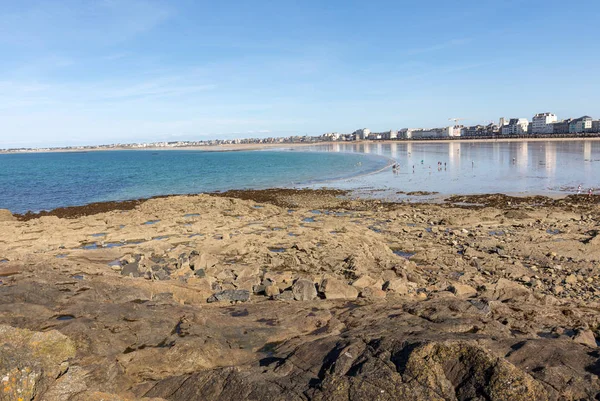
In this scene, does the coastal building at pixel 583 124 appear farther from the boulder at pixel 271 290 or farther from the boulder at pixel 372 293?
the boulder at pixel 271 290

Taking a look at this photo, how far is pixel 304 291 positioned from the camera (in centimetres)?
1001

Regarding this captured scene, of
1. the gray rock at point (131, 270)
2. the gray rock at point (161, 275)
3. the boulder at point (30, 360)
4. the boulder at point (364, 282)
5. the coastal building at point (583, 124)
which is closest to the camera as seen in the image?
the boulder at point (30, 360)

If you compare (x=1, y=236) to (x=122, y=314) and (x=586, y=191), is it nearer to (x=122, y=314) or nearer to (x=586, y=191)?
(x=122, y=314)

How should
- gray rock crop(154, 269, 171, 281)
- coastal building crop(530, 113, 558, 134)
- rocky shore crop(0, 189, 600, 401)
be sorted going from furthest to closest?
coastal building crop(530, 113, 558, 134), gray rock crop(154, 269, 171, 281), rocky shore crop(0, 189, 600, 401)

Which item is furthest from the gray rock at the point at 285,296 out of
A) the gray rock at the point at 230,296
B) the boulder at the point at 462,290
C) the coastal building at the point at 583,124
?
the coastal building at the point at 583,124

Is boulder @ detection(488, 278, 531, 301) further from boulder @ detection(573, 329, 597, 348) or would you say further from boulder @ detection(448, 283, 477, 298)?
boulder @ detection(573, 329, 597, 348)

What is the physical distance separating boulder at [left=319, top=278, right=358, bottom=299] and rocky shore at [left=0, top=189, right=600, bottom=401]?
4 centimetres

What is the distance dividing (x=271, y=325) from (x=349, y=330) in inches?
64.0

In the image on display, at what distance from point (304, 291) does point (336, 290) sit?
836 mm

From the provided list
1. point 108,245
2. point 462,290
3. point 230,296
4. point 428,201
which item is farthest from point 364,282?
point 428,201

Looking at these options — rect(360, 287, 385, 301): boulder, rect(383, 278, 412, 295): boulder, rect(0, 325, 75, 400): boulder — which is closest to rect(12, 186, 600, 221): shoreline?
rect(383, 278, 412, 295): boulder

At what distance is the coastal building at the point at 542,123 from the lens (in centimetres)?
18488

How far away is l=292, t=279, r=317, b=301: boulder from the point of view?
9898 mm

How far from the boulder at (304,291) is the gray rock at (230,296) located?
1252 mm
